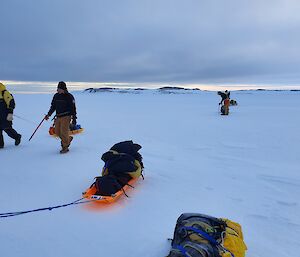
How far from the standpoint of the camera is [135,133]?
10.4 metres

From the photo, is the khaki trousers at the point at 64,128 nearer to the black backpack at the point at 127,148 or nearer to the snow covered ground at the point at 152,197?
the snow covered ground at the point at 152,197

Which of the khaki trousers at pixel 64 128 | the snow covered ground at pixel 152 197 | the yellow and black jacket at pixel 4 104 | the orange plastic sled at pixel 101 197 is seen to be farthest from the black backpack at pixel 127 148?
the yellow and black jacket at pixel 4 104

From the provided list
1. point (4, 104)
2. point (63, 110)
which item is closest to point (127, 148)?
point (63, 110)

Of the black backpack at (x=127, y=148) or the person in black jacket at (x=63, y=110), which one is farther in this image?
the person in black jacket at (x=63, y=110)

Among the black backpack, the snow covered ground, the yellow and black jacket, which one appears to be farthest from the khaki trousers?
the black backpack

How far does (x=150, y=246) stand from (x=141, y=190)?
1.61 metres

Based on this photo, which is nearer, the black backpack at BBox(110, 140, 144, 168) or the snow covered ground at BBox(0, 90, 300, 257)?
the snow covered ground at BBox(0, 90, 300, 257)

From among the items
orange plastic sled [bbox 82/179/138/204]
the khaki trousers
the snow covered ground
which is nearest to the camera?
the snow covered ground

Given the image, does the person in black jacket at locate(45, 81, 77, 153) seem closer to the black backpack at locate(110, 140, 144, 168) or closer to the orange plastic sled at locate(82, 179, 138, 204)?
the black backpack at locate(110, 140, 144, 168)

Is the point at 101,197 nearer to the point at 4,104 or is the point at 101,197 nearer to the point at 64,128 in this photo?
the point at 64,128

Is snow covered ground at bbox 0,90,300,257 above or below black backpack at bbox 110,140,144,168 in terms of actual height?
below

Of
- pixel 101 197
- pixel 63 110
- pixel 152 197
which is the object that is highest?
pixel 63 110

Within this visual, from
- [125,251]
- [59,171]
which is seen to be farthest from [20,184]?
[125,251]

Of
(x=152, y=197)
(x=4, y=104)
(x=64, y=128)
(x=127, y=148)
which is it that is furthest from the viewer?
(x=4, y=104)
